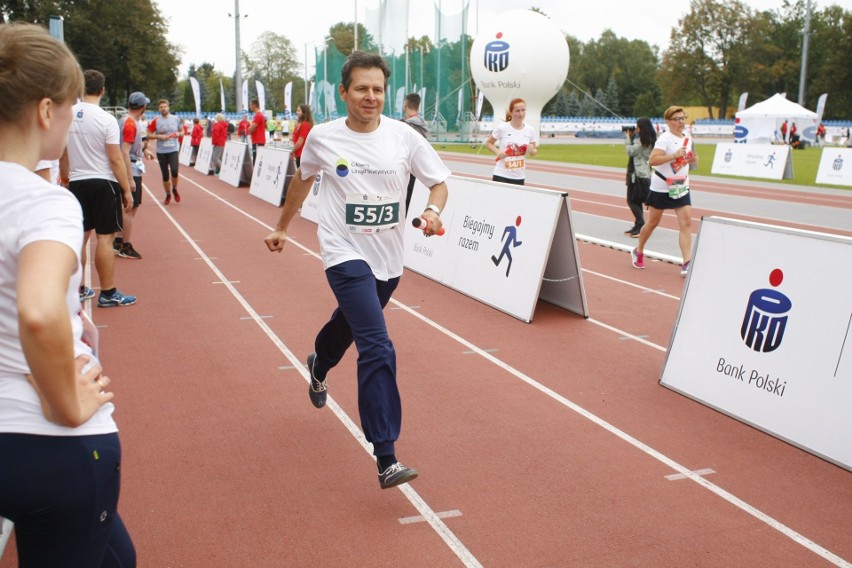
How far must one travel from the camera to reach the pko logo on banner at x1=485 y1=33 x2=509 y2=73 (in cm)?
4750

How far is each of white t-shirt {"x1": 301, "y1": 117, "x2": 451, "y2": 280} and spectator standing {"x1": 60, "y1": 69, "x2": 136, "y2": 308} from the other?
4424mm

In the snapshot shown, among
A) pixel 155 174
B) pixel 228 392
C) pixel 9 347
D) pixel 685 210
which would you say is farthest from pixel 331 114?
pixel 9 347

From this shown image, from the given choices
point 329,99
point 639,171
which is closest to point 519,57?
point 329,99

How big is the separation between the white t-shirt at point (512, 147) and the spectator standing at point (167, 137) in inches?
290

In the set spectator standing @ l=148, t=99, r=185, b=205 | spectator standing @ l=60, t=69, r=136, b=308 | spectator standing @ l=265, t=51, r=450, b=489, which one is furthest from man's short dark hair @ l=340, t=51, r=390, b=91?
spectator standing @ l=148, t=99, r=185, b=205

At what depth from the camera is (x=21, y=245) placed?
1608 mm

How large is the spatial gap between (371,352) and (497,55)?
46.0 metres

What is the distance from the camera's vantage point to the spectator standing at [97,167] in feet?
26.2

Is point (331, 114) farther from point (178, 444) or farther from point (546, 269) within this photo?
point (178, 444)

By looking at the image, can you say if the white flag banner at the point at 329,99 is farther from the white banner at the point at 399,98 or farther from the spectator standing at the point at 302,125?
the spectator standing at the point at 302,125

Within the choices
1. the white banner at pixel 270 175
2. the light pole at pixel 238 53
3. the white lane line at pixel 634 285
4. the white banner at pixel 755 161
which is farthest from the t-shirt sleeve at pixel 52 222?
the light pole at pixel 238 53

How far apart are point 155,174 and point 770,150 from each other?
20.3 m

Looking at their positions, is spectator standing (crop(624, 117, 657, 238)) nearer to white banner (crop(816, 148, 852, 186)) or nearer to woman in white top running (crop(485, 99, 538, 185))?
woman in white top running (crop(485, 99, 538, 185))

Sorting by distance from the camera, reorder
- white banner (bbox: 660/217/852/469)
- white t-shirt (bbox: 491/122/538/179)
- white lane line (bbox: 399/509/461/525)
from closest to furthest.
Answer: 1. white lane line (bbox: 399/509/461/525)
2. white banner (bbox: 660/217/852/469)
3. white t-shirt (bbox: 491/122/538/179)
